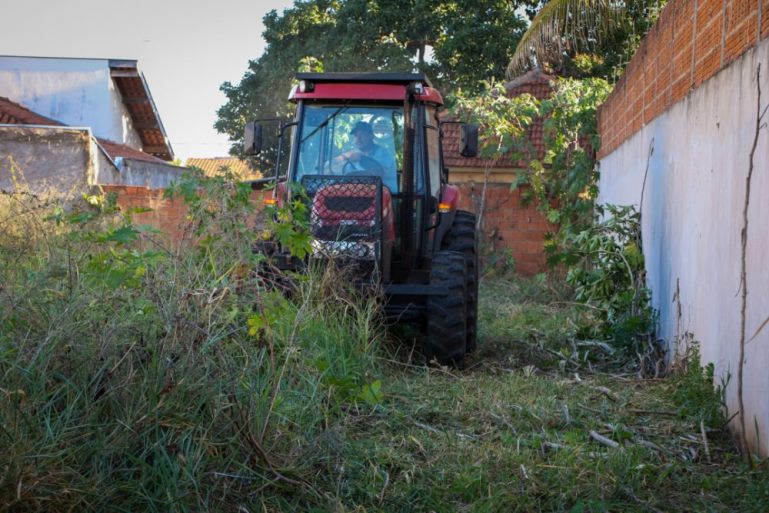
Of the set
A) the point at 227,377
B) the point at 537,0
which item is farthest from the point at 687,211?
the point at 537,0

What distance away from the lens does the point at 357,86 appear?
875 cm

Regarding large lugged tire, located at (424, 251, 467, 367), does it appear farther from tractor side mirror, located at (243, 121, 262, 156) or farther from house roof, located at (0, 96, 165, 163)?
house roof, located at (0, 96, 165, 163)

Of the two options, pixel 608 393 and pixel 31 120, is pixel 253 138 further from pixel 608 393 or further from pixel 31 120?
pixel 31 120

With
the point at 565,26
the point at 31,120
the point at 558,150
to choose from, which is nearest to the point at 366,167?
the point at 565,26

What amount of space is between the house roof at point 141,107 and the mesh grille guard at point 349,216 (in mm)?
22152

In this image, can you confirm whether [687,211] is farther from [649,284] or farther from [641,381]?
[649,284]

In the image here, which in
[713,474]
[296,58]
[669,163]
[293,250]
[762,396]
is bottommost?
[713,474]

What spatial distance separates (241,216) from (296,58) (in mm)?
26919

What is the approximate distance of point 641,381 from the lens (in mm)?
7574

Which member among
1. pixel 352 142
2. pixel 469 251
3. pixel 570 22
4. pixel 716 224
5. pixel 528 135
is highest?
pixel 570 22

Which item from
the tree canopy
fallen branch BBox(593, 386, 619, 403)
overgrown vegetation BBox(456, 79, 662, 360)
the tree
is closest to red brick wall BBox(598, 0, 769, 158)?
overgrown vegetation BBox(456, 79, 662, 360)

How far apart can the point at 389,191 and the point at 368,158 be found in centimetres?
40

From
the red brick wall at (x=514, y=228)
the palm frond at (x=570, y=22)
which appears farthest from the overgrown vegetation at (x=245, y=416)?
the red brick wall at (x=514, y=228)

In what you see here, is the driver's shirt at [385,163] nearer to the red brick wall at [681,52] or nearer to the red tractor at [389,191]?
the red tractor at [389,191]
